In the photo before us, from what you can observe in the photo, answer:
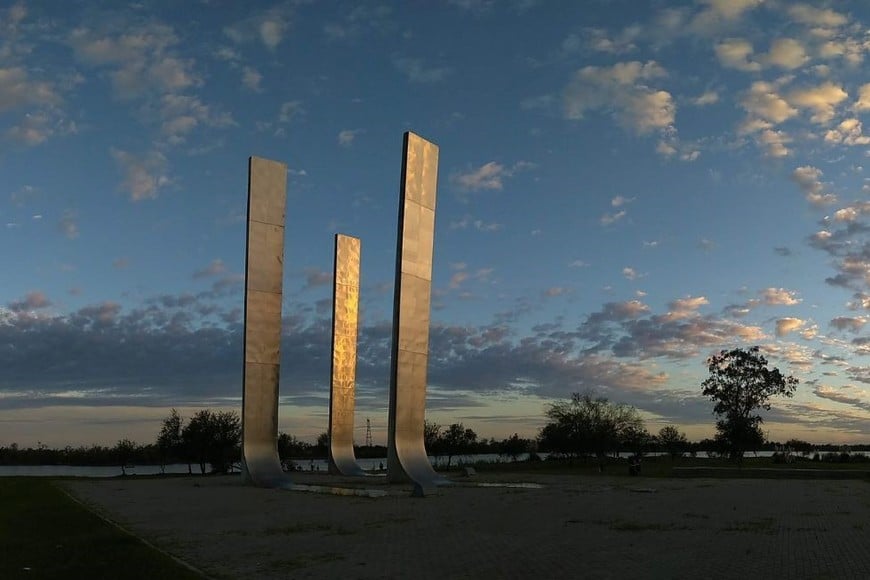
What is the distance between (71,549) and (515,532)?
640 centimetres

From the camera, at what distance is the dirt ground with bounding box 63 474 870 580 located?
9.33 meters

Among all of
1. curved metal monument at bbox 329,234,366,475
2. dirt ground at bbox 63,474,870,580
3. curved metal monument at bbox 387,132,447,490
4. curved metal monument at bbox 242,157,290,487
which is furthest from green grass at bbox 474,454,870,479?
curved metal monument at bbox 242,157,290,487

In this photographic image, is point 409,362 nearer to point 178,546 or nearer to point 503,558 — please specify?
point 178,546

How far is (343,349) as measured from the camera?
110 ft

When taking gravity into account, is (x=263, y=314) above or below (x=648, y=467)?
above

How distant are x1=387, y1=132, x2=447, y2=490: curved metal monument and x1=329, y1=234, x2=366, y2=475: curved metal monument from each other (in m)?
10.7

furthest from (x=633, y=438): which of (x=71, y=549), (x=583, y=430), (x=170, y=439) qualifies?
(x=71, y=549)

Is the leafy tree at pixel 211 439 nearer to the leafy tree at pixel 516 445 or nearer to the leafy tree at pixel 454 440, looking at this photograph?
the leafy tree at pixel 454 440

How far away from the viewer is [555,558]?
32.3 ft

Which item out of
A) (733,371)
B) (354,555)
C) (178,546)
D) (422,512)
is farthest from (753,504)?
(733,371)

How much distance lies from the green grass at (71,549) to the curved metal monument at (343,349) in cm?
1562

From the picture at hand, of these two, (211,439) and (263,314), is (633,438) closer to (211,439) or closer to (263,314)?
(211,439)

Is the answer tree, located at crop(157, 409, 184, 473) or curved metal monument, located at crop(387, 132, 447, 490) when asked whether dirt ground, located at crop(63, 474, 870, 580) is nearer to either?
curved metal monument, located at crop(387, 132, 447, 490)

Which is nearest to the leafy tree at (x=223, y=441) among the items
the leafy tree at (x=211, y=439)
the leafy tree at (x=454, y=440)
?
the leafy tree at (x=211, y=439)
